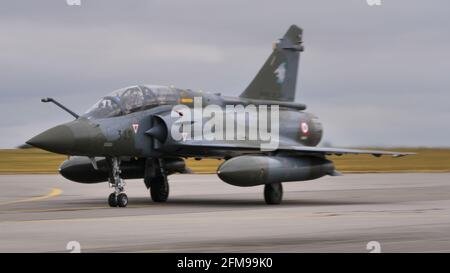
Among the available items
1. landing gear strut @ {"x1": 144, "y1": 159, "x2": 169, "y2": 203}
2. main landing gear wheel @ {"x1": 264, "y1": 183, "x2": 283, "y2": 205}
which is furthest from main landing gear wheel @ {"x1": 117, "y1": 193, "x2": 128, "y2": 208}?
main landing gear wheel @ {"x1": 264, "y1": 183, "x2": 283, "y2": 205}

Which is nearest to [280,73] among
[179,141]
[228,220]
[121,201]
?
[179,141]

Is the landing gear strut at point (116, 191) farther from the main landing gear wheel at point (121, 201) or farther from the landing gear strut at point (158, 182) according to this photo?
the landing gear strut at point (158, 182)

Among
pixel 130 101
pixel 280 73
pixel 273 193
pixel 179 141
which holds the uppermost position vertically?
pixel 280 73

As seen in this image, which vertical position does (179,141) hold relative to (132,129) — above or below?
below

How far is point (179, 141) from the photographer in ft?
79.0

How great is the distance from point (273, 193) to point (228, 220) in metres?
5.50

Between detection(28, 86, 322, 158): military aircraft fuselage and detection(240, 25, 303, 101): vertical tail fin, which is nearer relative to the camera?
detection(28, 86, 322, 158): military aircraft fuselage

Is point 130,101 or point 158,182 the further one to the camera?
point 158,182

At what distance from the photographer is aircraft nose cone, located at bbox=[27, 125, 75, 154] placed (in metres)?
21.6

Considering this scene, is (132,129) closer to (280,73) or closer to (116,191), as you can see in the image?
(116,191)

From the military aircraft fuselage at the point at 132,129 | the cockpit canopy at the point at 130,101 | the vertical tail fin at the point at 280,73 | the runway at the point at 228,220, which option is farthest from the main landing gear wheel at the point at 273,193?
the vertical tail fin at the point at 280,73

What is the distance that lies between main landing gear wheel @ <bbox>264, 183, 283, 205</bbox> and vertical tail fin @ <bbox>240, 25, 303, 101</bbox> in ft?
13.7

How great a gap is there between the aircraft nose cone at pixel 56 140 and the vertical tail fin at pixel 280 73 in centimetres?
738

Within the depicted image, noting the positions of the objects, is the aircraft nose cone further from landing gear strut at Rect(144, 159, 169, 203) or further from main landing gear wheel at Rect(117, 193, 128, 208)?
landing gear strut at Rect(144, 159, 169, 203)
